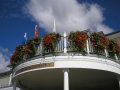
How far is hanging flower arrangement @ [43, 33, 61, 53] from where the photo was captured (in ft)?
37.9

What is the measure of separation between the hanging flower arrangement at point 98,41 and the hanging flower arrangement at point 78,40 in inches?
21.0

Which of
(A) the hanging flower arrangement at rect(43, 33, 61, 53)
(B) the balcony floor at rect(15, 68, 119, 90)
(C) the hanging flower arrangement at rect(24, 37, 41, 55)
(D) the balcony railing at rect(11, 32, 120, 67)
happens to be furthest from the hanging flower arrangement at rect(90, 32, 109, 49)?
(C) the hanging flower arrangement at rect(24, 37, 41, 55)

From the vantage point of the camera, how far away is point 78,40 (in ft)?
37.2

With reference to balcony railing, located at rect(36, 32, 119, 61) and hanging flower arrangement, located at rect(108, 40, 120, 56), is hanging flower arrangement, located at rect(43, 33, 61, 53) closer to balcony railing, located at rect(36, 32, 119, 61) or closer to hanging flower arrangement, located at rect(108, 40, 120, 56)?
balcony railing, located at rect(36, 32, 119, 61)

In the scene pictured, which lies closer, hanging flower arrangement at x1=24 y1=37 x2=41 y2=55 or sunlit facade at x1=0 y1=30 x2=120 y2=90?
sunlit facade at x1=0 y1=30 x2=120 y2=90

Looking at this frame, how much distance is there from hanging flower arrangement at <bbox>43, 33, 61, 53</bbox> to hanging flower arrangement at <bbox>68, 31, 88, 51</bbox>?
784mm

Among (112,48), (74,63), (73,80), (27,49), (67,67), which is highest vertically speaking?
(112,48)

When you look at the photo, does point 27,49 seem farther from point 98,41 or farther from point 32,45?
point 98,41

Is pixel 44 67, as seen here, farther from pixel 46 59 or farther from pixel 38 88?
pixel 38 88

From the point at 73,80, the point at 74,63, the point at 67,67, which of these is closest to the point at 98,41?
the point at 74,63

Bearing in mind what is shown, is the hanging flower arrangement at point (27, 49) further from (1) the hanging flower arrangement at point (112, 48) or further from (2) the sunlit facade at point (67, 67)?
(1) the hanging flower arrangement at point (112, 48)

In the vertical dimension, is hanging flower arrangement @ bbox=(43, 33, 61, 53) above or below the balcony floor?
above

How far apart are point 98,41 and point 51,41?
2.82 metres

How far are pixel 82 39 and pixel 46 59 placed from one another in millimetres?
2404
